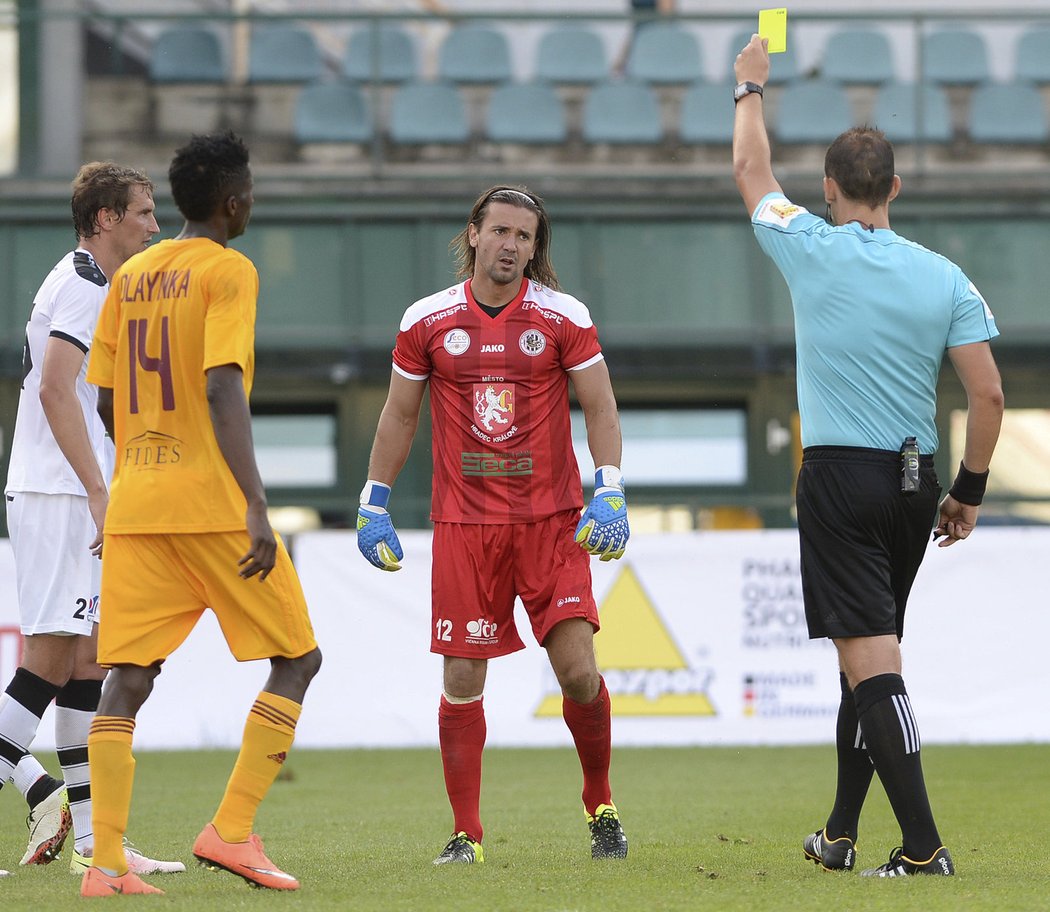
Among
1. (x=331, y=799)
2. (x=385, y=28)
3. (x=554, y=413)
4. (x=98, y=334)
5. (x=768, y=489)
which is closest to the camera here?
(x=98, y=334)

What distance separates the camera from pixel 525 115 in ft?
59.1

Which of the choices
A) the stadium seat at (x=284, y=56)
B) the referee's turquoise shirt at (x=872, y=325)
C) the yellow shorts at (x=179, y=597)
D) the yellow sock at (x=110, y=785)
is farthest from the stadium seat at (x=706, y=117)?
the yellow sock at (x=110, y=785)

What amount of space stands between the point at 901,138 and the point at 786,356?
286cm

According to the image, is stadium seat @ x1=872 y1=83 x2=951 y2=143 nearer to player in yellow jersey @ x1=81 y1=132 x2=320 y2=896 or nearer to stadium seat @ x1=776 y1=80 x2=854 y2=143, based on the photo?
stadium seat @ x1=776 y1=80 x2=854 y2=143

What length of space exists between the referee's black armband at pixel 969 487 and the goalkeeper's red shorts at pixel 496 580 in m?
1.28

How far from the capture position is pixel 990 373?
514cm

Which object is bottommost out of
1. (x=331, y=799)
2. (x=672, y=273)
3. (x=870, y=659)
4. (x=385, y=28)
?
(x=331, y=799)

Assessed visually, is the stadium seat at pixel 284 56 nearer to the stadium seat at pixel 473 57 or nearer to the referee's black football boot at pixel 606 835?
the stadium seat at pixel 473 57

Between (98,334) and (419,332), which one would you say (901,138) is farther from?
(98,334)

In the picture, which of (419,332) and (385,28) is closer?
(419,332)

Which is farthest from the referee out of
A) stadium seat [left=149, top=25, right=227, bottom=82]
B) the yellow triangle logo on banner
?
stadium seat [left=149, top=25, right=227, bottom=82]

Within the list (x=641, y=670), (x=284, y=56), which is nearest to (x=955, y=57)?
(x=284, y=56)

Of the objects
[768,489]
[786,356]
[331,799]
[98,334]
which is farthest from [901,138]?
[98,334]

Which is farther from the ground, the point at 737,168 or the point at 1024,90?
the point at 1024,90
